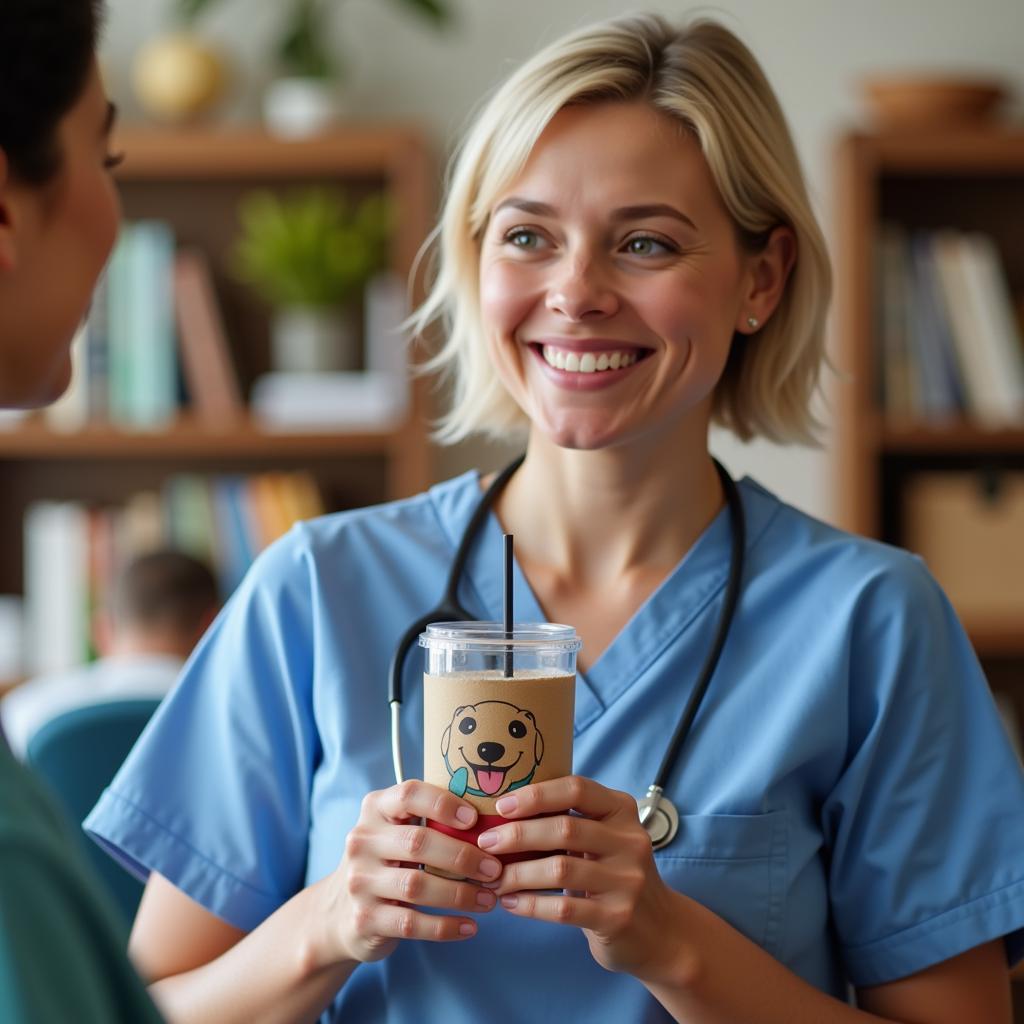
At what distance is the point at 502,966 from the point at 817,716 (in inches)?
12.8

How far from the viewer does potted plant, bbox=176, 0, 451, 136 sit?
10.2 feet

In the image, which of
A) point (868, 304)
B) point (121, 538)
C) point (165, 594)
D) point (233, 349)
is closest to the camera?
point (165, 594)

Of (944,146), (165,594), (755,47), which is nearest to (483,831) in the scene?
(165,594)

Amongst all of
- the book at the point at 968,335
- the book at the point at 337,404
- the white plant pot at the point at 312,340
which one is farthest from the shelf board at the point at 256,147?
the book at the point at 968,335

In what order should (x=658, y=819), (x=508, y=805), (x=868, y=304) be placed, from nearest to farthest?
(x=508, y=805), (x=658, y=819), (x=868, y=304)

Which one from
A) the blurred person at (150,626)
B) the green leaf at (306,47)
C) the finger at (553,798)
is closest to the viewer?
the finger at (553,798)

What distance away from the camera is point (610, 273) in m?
1.23

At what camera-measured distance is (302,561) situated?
1282mm

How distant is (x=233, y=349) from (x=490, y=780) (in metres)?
2.53

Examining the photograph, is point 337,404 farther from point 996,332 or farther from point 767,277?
point 767,277

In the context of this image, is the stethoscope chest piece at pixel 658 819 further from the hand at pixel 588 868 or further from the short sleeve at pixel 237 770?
the short sleeve at pixel 237 770

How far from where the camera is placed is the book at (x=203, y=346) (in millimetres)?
3172

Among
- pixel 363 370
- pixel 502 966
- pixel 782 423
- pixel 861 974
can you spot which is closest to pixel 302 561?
pixel 502 966

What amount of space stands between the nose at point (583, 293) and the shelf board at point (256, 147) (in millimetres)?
1938
